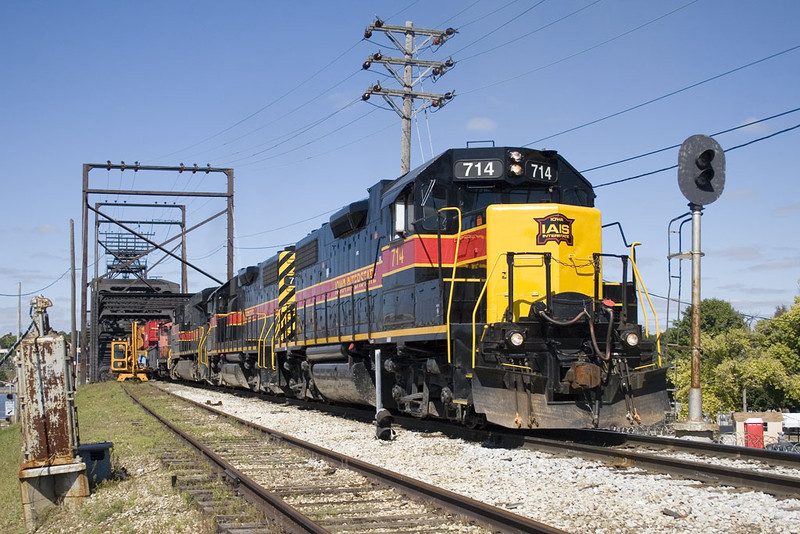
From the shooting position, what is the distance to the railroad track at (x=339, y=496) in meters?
5.54

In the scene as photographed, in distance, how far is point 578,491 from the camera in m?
6.59

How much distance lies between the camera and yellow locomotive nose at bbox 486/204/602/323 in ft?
30.6

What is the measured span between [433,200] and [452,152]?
0.67 m

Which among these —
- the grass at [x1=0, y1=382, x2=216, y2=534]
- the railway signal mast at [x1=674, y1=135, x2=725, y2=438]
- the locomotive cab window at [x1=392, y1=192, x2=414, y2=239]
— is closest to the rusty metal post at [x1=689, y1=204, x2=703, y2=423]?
the railway signal mast at [x1=674, y1=135, x2=725, y2=438]

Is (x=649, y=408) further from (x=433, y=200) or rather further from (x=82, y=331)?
(x=82, y=331)

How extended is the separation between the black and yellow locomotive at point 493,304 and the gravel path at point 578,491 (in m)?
0.63

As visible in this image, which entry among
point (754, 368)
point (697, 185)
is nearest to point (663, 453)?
point (697, 185)

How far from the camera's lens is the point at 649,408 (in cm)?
891

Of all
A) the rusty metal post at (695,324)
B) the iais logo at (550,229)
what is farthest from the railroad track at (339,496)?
the rusty metal post at (695,324)

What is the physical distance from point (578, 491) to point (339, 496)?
2.08 metres

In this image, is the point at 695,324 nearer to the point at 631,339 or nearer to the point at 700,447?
the point at 631,339

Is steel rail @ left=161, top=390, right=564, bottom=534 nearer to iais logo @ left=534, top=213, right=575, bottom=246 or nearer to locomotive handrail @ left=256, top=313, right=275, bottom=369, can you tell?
iais logo @ left=534, top=213, right=575, bottom=246

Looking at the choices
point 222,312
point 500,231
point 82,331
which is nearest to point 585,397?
point 500,231

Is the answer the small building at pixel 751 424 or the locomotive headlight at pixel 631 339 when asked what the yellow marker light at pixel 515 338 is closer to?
the locomotive headlight at pixel 631 339
